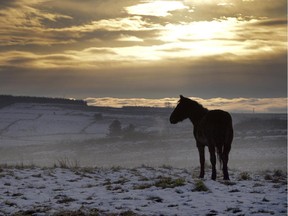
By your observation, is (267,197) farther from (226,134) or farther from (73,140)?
(73,140)

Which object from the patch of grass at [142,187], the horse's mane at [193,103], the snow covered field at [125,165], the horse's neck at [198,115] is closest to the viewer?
the snow covered field at [125,165]

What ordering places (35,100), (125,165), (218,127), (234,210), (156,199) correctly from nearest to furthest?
(234,210) → (156,199) → (218,127) → (125,165) → (35,100)

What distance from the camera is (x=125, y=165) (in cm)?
4397

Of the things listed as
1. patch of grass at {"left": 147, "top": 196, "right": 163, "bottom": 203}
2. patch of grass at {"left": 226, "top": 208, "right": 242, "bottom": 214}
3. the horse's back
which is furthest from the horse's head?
patch of grass at {"left": 226, "top": 208, "right": 242, "bottom": 214}

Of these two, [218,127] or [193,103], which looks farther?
[193,103]

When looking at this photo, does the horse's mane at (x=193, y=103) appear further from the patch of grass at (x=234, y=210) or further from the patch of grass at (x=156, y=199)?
the patch of grass at (x=234, y=210)

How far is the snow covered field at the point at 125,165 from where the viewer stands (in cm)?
1005

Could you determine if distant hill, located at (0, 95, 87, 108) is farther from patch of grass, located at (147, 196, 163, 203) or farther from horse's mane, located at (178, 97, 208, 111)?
patch of grass, located at (147, 196, 163, 203)

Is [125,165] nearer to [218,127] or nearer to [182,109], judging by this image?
[182,109]

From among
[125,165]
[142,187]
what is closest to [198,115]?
[142,187]

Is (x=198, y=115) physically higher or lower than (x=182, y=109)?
lower

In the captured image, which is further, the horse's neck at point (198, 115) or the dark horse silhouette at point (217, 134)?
the horse's neck at point (198, 115)

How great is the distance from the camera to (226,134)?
1445 centimetres

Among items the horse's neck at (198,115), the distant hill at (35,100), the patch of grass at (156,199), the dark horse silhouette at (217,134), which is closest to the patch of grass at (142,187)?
the patch of grass at (156,199)
